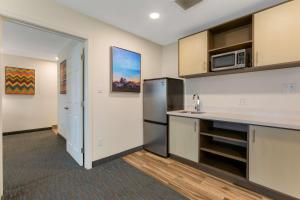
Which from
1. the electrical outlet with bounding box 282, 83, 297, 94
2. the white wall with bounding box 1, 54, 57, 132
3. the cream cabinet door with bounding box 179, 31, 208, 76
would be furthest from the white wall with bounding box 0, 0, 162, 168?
the white wall with bounding box 1, 54, 57, 132

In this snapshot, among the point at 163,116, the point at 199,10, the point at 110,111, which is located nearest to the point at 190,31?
the point at 199,10

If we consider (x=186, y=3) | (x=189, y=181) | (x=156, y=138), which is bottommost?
(x=189, y=181)

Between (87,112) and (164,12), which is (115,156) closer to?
(87,112)

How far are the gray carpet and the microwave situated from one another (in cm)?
195

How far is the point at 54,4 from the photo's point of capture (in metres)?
1.93

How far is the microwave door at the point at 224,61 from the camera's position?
215cm

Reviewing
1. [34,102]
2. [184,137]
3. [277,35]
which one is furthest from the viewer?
[34,102]

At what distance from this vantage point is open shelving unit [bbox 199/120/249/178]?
206 centimetres

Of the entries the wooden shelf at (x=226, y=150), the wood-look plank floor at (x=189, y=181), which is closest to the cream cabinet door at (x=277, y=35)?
the wooden shelf at (x=226, y=150)

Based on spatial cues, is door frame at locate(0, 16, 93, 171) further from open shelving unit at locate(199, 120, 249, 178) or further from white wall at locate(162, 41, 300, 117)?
white wall at locate(162, 41, 300, 117)

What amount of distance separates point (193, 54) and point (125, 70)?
52.0 inches

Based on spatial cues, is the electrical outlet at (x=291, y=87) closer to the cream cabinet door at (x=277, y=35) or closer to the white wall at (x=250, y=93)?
the white wall at (x=250, y=93)

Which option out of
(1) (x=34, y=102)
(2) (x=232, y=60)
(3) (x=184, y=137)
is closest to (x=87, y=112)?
(3) (x=184, y=137)

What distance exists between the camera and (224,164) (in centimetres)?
225
